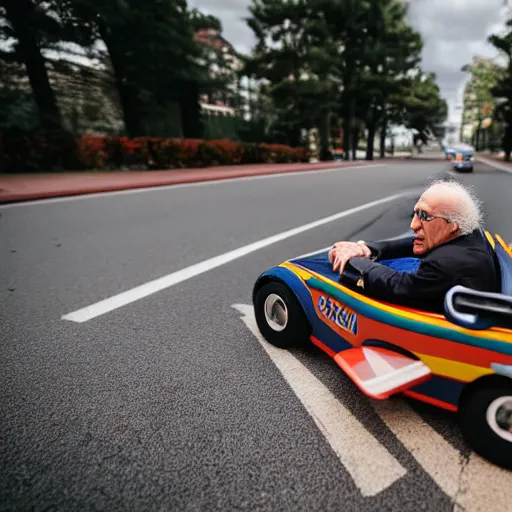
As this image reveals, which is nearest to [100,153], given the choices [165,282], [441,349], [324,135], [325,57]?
[165,282]

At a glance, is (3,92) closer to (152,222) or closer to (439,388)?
(152,222)

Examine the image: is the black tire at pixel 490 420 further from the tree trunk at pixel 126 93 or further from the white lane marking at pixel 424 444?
the tree trunk at pixel 126 93

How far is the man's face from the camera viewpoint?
1.86m

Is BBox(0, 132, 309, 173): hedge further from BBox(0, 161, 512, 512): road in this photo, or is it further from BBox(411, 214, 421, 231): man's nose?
BBox(411, 214, 421, 231): man's nose

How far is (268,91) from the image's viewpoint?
34.4m

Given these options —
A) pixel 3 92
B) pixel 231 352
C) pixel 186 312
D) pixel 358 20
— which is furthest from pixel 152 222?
pixel 358 20

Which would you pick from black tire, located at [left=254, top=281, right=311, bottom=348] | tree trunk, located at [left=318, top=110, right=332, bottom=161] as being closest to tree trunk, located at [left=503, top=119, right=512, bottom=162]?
tree trunk, located at [left=318, top=110, right=332, bottom=161]

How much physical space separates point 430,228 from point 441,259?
18 centimetres

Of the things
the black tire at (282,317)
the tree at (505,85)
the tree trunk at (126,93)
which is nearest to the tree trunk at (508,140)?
the tree at (505,85)

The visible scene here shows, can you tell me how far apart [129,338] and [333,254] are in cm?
138

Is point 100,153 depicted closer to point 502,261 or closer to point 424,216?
point 424,216

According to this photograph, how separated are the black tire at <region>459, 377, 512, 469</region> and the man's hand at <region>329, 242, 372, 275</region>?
2.69 ft

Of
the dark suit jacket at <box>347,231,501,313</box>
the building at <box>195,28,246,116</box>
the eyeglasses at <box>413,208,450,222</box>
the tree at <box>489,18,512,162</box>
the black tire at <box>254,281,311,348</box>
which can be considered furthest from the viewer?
the tree at <box>489,18,512,162</box>

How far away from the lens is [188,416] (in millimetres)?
1941
